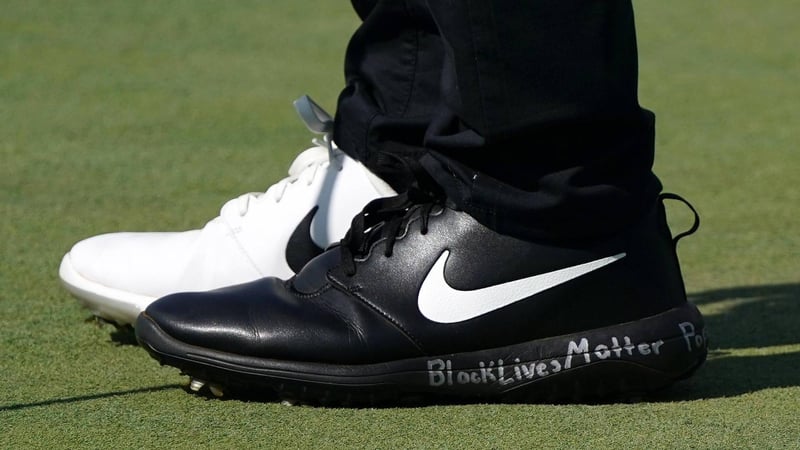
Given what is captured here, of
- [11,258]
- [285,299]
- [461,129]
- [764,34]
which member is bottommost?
[764,34]

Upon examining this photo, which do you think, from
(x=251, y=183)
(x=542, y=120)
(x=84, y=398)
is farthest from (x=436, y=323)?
(x=251, y=183)

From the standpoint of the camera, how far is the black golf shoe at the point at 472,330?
1.39 metres

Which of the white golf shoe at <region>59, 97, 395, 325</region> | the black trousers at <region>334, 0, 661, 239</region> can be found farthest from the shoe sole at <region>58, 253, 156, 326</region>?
the black trousers at <region>334, 0, 661, 239</region>

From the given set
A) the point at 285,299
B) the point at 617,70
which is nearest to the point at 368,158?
the point at 285,299

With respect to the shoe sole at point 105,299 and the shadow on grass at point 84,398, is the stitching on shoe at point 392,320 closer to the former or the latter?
the shadow on grass at point 84,398

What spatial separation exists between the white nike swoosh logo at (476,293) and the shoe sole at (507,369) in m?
0.05

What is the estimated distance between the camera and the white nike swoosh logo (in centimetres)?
138

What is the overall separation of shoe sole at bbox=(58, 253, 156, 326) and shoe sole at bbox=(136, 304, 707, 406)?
0.33 metres

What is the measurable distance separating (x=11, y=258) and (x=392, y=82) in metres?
0.94

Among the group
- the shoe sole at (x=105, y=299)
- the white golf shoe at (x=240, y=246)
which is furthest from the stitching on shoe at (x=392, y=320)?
the shoe sole at (x=105, y=299)

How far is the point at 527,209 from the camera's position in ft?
4.44

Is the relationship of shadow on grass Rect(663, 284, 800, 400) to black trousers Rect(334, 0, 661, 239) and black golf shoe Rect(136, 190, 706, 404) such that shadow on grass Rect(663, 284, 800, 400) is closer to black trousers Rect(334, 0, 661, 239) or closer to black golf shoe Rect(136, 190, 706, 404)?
black golf shoe Rect(136, 190, 706, 404)

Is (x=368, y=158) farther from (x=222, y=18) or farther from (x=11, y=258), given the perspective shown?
(x=222, y=18)

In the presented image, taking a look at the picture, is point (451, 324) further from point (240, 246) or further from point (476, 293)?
point (240, 246)
